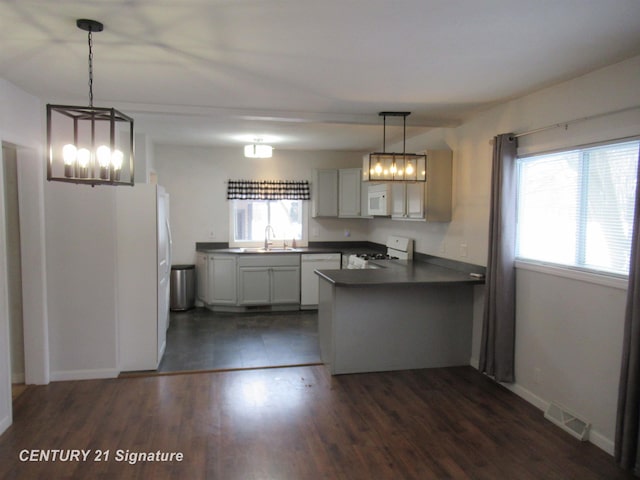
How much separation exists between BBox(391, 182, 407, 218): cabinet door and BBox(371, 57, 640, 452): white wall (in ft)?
2.91

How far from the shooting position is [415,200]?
15.6 feet

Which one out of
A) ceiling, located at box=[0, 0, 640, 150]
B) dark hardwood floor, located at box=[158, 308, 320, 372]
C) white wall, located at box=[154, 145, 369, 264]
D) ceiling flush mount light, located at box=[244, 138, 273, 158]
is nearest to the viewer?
ceiling, located at box=[0, 0, 640, 150]

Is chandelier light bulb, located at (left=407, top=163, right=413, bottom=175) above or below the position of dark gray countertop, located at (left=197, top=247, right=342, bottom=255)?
above

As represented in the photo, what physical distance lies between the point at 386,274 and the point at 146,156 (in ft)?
11.4

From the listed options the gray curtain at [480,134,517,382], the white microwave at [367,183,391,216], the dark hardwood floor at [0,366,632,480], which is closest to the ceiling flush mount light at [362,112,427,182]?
the gray curtain at [480,134,517,382]

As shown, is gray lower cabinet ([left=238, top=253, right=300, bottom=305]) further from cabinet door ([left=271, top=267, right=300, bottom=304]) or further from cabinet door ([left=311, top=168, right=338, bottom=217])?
cabinet door ([left=311, top=168, right=338, bottom=217])

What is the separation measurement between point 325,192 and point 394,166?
2969 mm

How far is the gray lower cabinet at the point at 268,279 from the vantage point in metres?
Answer: 6.37

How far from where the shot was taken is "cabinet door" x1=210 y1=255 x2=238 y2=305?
6.34 meters

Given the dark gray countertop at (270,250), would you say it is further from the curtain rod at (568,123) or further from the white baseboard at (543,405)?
the curtain rod at (568,123)

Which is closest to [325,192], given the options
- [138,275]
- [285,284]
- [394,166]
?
[285,284]

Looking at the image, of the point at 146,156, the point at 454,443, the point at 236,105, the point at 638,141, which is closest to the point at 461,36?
the point at 638,141

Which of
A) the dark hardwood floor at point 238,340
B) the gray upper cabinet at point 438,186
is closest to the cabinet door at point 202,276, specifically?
the dark hardwood floor at point 238,340

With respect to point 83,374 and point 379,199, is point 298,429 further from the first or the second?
point 379,199
